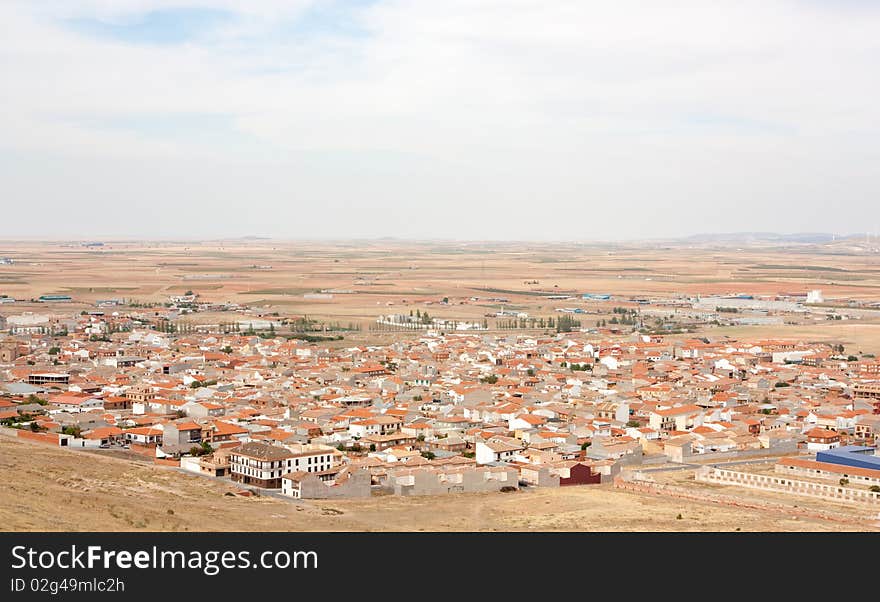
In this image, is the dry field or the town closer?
the town

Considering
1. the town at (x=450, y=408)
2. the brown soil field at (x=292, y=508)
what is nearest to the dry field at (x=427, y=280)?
the town at (x=450, y=408)

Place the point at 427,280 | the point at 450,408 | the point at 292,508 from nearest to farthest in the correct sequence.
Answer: the point at 292,508, the point at 450,408, the point at 427,280

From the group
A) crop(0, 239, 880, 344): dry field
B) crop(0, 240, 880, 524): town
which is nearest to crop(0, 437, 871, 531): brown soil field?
crop(0, 240, 880, 524): town

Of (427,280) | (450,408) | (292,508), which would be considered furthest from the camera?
(427,280)

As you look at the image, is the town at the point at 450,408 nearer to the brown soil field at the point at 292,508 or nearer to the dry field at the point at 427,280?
the brown soil field at the point at 292,508

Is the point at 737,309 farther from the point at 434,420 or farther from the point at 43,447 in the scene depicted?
the point at 43,447

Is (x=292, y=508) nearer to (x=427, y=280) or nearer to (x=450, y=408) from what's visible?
→ (x=450, y=408)

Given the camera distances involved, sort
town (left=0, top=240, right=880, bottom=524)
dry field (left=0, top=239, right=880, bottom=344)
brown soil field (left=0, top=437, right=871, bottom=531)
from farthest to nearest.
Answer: dry field (left=0, top=239, right=880, bottom=344), town (left=0, top=240, right=880, bottom=524), brown soil field (left=0, top=437, right=871, bottom=531)

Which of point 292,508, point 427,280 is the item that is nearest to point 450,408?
point 292,508

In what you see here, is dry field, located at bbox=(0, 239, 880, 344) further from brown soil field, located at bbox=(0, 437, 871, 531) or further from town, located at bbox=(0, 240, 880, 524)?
brown soil field, located at bbox=(0, 437, 871, 531)
